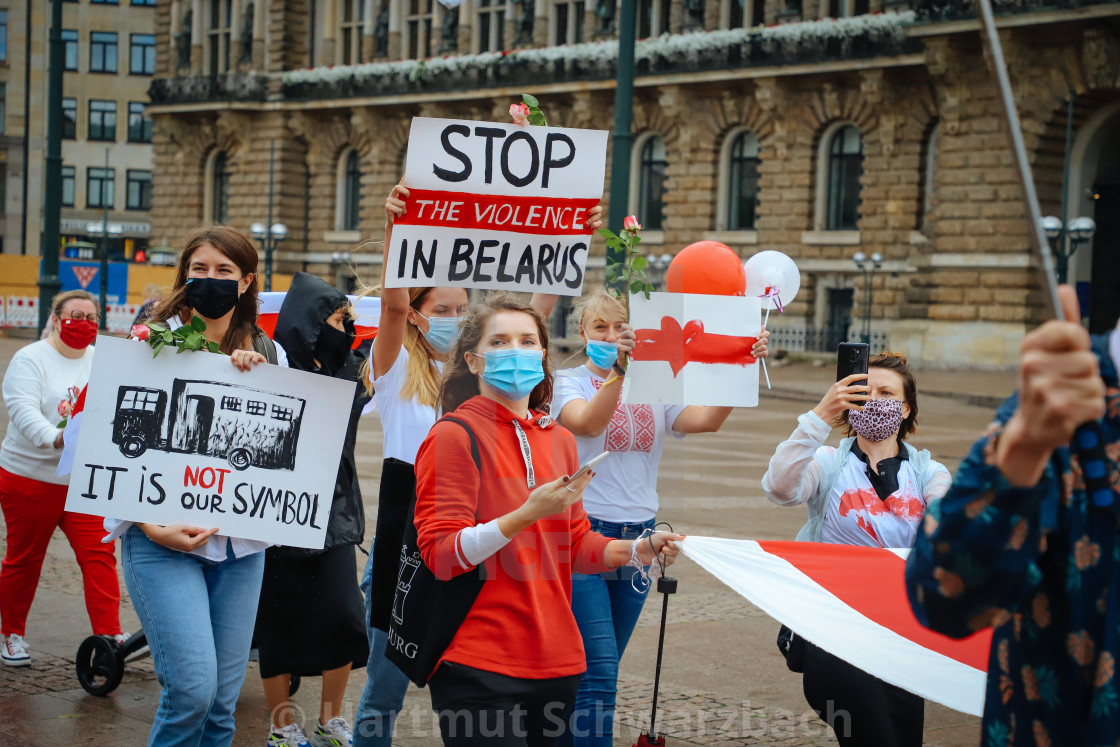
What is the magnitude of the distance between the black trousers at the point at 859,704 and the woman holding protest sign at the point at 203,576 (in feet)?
5.49

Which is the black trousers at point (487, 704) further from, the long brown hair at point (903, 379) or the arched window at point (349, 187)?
the arched window at point (349, 187)

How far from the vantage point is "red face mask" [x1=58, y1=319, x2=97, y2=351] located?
243 inches

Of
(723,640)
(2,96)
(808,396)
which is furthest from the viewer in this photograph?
(2,96)

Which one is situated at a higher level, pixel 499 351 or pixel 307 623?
pixel 499 351

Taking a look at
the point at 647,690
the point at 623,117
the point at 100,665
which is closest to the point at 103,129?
the point at 623,117

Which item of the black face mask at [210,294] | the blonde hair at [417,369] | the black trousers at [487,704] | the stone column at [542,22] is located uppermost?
the stone column at [542,22]

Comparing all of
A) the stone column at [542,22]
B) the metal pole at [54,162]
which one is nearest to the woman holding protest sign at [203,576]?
the metal pole at [54,162]

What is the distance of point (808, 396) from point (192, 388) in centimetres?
2244

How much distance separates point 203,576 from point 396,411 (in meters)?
0.81

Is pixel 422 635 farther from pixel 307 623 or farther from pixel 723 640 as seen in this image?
pixel 723 640

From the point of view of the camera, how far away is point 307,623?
4.73m

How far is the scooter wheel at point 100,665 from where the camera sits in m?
5.36

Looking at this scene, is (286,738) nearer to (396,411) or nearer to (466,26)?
(396,411)

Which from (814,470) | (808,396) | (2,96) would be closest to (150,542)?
(814,470)
